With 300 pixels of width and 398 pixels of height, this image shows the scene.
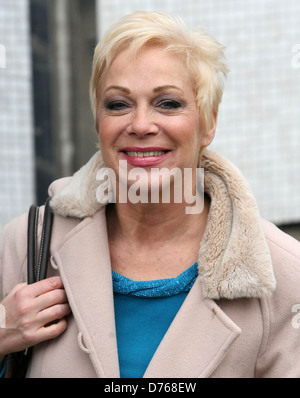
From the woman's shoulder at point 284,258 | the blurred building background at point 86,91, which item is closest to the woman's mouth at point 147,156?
the woman's shoulder at point 284,258

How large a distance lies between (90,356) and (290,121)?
245 centimetres

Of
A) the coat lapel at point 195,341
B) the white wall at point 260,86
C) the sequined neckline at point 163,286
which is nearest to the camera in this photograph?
the coat lapel at point 195,341

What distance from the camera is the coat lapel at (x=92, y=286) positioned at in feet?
5.74

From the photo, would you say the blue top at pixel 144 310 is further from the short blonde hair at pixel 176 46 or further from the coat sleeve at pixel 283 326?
the short blonde hair at pixel 176 46

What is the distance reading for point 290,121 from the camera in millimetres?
3844

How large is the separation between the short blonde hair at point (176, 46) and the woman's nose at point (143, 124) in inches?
5.9

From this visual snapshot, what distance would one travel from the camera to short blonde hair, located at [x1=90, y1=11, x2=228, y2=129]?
5.88ft

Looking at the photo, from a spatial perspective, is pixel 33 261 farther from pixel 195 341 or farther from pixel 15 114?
pixel 15 114

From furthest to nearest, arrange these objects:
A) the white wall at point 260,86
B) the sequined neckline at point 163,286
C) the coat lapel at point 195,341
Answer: the white wall at point 260,86, the sequined neckline at point 163,286, the coat lapel at point 195,341

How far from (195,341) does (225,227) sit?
0.31 meters

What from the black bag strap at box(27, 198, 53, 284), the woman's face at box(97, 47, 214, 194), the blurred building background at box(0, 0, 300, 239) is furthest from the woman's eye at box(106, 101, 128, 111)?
the blurred building background at box(0, 0, 300, 239)

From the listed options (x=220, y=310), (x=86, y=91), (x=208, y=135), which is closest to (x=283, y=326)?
(x=220, y=310)

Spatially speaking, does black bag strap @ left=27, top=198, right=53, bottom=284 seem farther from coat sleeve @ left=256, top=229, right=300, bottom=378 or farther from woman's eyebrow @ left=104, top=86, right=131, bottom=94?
coat sleeve @ left=256, top=229, right=300, bottom=378

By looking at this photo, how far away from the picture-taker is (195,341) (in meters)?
1.76
